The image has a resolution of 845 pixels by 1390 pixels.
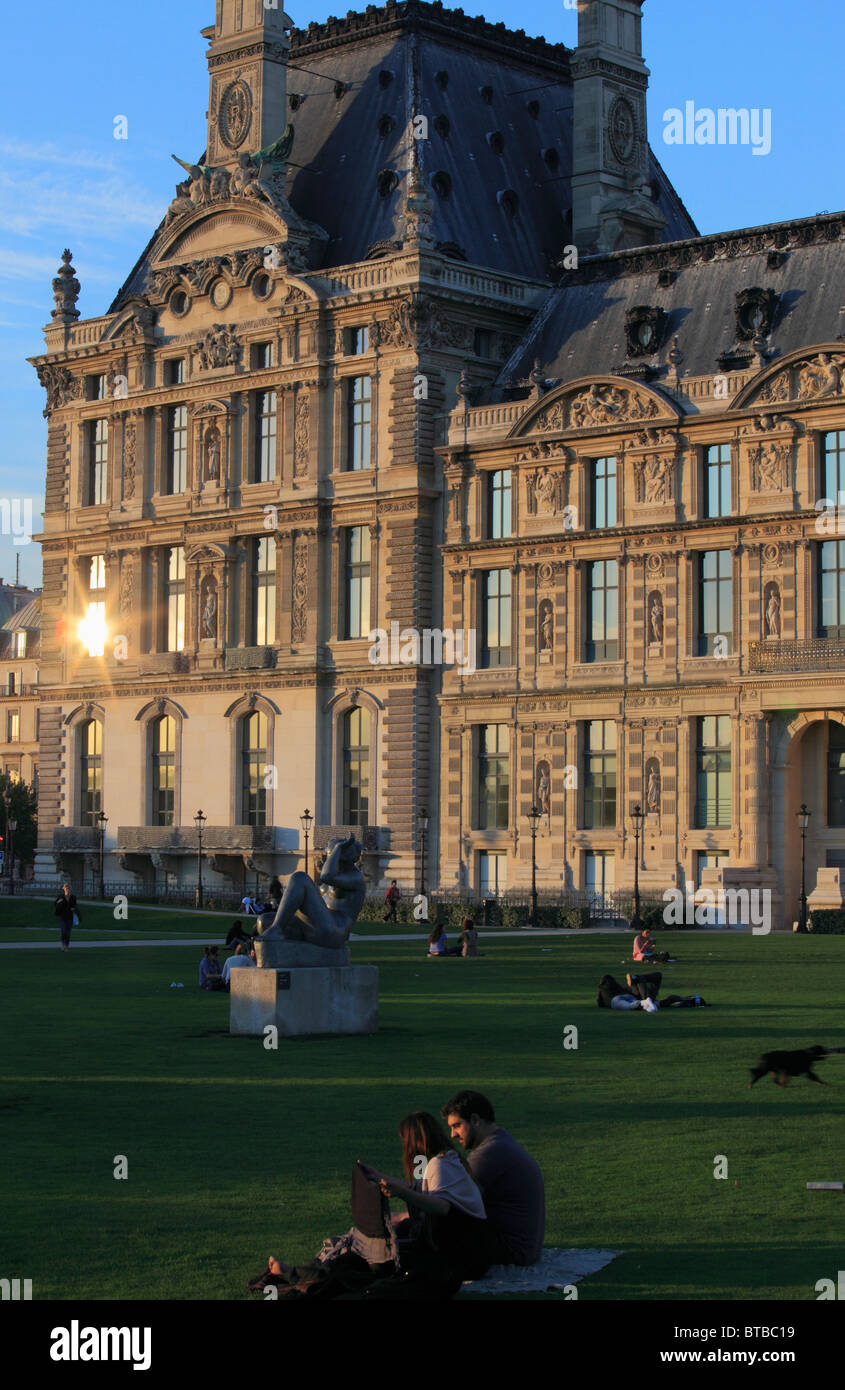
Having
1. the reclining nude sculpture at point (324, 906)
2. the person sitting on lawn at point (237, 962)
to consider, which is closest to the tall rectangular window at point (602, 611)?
the person sitting on lawn at point (237, 962)

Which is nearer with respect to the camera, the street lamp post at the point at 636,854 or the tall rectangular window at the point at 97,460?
the street lamp post at the point at 636,854

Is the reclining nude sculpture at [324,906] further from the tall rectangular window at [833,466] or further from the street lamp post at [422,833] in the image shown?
the street lamp post at [422,833]

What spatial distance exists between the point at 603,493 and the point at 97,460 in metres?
29.6

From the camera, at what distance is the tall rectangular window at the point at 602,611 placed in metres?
80.0

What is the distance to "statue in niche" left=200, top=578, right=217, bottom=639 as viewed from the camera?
9325 cm

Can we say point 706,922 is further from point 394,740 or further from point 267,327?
point 267,327

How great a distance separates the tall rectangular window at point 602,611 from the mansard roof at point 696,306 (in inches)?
276

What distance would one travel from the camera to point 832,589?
73812mm

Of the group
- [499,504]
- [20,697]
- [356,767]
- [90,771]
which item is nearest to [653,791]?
[499,504]

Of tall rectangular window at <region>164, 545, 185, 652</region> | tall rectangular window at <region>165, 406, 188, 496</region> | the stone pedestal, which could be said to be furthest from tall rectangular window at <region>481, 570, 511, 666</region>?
the stone pedestal

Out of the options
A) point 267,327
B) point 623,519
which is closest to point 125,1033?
point 623,519

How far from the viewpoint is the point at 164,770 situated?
95812mm

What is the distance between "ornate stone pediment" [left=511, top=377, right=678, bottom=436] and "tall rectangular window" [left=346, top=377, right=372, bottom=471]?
25.4 feet

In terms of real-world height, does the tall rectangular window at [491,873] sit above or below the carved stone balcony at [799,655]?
below
